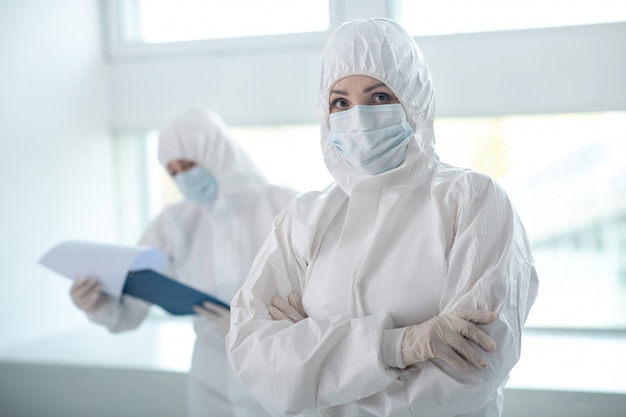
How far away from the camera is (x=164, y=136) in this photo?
233cm

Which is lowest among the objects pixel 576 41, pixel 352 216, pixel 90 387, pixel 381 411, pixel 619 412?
pixel 90 387

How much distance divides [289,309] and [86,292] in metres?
1.08

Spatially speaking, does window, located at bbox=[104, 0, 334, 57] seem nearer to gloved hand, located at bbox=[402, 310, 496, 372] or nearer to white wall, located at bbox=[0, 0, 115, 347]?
white wall, located at bbox=[0, 0, 115, 347]

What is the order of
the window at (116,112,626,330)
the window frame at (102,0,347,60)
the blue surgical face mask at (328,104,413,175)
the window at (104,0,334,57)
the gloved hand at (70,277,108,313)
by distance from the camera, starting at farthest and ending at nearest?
the window at (104,0,334,57)
the window frame at (102,0,347,60)
the window at (116,112,626,330)
the gloved hand at (70,277,108,313)
the blue surgical face mask at (328,104,413,175)

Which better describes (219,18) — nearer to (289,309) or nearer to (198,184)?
(198,184)

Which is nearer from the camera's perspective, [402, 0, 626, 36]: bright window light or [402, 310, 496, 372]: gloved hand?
[402, 310, 496, 372]: gloved hand

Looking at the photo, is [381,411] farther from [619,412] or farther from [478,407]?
[619,412]

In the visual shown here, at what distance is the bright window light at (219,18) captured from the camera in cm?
297

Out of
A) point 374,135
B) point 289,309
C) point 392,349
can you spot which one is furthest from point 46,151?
point 392,349

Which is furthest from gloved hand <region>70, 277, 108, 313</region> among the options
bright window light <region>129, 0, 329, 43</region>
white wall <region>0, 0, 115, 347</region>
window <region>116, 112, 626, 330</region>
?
window <region>116, 112, 626, 330</region>

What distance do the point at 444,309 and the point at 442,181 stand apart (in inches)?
10.7

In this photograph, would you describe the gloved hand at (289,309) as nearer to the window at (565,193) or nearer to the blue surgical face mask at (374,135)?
the blue surgical face mask at (374,135)

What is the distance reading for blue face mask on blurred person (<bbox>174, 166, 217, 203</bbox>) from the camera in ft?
7.39

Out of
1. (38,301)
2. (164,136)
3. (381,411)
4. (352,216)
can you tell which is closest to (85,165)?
(38,301)
